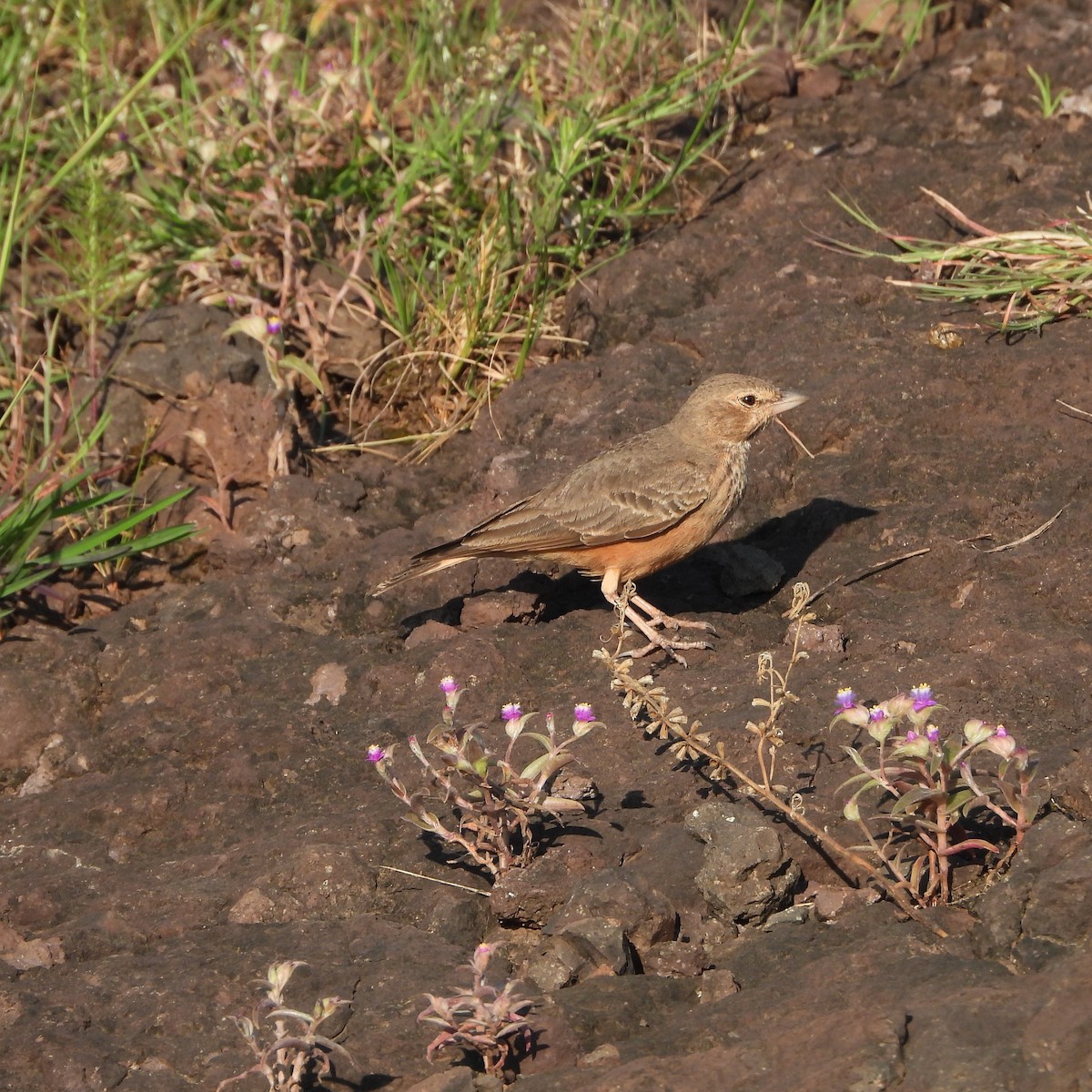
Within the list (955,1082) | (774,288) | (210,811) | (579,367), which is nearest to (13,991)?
(210,811)

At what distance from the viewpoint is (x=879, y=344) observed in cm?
635

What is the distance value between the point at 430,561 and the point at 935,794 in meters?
2.53

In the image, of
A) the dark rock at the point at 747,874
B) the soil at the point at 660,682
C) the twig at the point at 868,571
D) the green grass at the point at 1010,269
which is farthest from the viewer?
the green grass at the point at 1010,269

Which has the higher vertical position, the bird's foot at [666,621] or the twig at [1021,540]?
the twig at [1021,540]

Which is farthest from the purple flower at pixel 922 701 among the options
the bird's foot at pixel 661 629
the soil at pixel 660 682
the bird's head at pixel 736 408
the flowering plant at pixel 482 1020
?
the bird's head at pixel 736 408

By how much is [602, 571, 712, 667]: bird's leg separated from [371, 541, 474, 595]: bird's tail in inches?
22.1

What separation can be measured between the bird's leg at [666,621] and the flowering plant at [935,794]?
4.90 ft

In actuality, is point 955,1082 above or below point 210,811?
above

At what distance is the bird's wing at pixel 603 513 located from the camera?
557 centimetres

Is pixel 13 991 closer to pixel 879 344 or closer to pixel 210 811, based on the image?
pixel 210 811

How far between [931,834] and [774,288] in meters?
3.76

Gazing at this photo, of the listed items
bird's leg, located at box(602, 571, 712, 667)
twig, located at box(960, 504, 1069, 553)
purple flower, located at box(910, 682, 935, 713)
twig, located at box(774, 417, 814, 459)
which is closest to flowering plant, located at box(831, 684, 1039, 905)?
purple flower, located at box(910, 682, 935, 713)

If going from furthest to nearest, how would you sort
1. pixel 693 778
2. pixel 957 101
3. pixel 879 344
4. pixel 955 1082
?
pixel 957 101 < pixel 879 344 < pixel 693 778 < pixel 955 1082

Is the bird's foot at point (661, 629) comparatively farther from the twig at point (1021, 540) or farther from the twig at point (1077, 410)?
the twig at point (1077, 410)
